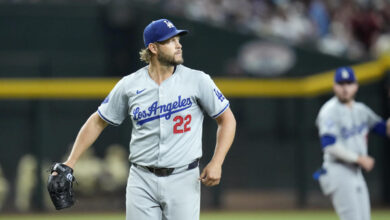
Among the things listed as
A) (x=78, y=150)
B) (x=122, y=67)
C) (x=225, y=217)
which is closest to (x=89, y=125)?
(x=78, y=150)

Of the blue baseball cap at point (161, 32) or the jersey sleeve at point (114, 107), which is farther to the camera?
the jersey sleeve at point (114, 107)

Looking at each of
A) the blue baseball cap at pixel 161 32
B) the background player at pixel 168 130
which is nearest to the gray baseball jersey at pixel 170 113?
the background player at pixel 168 130

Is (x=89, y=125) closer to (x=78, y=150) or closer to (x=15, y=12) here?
(x=78, y=150)

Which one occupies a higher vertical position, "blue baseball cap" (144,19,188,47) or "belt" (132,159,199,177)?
"blue baseball cap" (144,19,188,47)

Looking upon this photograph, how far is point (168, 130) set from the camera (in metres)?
4.84

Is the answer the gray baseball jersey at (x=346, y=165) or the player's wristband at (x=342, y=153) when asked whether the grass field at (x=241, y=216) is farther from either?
the player's wristband at (x=342, y=153)

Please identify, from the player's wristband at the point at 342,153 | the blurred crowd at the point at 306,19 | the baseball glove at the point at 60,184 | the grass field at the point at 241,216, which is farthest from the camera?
the blurred crowd at the point at 306,19

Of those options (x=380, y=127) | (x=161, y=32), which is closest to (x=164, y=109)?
(x=161, y=32)

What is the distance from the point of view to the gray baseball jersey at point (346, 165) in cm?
604

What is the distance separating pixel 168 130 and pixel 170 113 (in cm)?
11

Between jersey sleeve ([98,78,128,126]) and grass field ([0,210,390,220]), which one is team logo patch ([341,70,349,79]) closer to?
jersey sleeve ([98,78,128,126])

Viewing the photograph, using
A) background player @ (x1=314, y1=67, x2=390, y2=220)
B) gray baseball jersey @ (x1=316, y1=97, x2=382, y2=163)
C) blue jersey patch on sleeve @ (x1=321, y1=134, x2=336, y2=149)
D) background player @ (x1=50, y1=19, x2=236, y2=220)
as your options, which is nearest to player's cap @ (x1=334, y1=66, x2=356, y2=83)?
background player @ (x1=314, y1=67, x2=390, y2=220)

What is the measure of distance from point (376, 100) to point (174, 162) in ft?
25.2

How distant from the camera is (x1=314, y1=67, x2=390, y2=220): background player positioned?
6.03 meters
